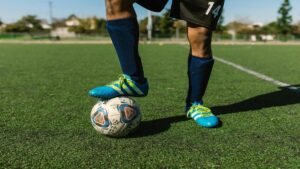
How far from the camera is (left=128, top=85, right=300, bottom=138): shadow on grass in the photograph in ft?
7.93

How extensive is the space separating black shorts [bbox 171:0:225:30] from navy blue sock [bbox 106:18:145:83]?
1.08 ft

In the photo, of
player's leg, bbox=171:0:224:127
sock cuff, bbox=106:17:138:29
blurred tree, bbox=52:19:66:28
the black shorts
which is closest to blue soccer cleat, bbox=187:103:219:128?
player's leg, bbox=171:0:224:127

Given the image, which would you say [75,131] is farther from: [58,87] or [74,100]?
[58,87]

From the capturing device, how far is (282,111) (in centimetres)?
296

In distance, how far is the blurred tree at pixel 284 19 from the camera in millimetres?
58219

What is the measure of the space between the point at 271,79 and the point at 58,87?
2.83 m

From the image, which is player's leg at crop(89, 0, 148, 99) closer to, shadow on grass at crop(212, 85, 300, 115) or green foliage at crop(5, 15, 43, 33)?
shadow on grass at crop(212, 85, 300, 115)

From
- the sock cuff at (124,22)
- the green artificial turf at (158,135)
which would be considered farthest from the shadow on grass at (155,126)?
the sock cuff at (124,22)

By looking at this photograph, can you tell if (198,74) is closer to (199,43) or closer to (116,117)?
(199,43)

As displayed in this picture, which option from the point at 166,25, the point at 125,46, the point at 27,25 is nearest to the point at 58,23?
the point at 27,25

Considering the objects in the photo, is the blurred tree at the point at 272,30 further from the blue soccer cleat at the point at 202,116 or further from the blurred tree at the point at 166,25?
the blue soccer cleat at the point at 202,116

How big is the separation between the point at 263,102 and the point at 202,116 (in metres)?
1.08

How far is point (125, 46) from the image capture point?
2.58 m

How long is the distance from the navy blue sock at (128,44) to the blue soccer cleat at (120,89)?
0.04 meters
